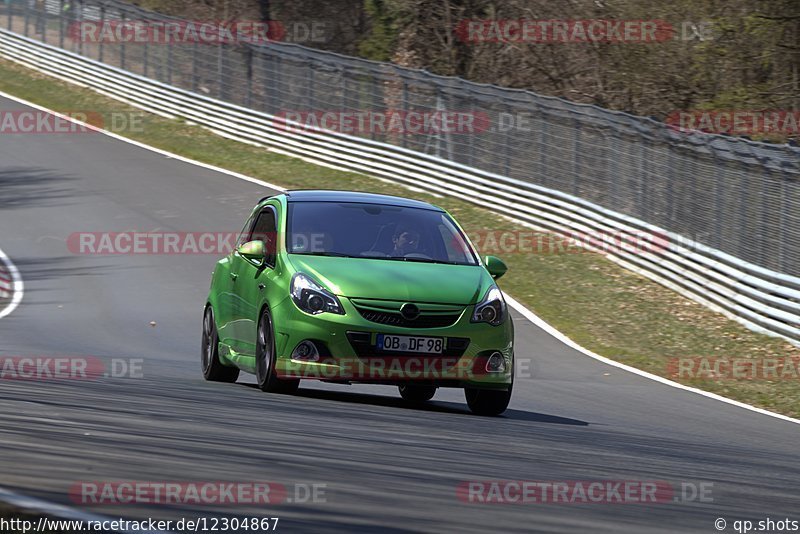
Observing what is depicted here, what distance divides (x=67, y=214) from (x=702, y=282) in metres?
13.8

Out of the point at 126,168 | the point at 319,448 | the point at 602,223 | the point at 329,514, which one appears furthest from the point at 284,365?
the point at 126,168

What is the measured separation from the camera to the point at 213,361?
1302cm

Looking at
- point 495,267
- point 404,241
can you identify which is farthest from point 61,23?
point 495,267

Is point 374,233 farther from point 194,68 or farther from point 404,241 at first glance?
point 194,68

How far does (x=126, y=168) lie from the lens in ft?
119

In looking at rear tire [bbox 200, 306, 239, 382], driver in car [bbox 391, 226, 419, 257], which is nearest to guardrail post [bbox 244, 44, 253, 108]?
rear tire [bbox 200, 306, 239, 382]

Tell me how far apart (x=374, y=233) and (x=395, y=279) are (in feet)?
3.18

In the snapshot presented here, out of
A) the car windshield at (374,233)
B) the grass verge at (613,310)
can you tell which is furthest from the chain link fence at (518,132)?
the car windshield at (374,233)

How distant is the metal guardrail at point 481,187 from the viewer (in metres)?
22.0

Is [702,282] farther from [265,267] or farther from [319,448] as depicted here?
[319,448]

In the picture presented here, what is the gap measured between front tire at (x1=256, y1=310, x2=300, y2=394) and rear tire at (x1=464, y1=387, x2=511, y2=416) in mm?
1401

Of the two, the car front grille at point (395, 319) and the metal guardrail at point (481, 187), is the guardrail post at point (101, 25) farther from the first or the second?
the car front grille at point (395, 319)

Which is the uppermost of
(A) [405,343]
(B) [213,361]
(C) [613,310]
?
(A) [405,343]

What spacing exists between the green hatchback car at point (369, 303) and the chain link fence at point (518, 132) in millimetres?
10437
